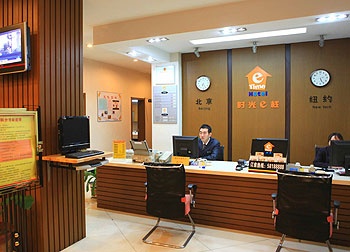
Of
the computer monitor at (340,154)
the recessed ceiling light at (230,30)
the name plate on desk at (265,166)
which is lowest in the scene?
the name plate on desk at (265,166)

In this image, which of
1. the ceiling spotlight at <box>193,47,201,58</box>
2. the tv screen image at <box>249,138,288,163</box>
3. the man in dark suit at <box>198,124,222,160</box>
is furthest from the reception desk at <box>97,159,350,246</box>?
the ceiling spotlight at <box>193,47,201,58</box>

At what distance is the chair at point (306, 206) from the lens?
2.62 meters

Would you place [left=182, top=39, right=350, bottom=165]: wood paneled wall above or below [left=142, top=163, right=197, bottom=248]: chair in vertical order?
above

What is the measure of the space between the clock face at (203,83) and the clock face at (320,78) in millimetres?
2053

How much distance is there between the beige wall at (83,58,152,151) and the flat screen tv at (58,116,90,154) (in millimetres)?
4167

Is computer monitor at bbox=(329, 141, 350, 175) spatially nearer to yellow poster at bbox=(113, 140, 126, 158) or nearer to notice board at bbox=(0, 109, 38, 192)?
yellow poster at bbox=(113, 140, 126, 158)

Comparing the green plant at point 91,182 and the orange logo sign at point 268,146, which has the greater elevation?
the orange logo sign at point 268,146

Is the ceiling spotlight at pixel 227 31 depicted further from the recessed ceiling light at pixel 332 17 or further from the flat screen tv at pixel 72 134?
the flat screen tv at pixel 72 134

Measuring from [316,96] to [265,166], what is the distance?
264 centimetres

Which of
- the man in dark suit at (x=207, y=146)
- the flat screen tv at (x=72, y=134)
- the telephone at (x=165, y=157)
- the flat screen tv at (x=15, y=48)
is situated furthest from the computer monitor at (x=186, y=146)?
the flat screen tv at (x=15, y=48)

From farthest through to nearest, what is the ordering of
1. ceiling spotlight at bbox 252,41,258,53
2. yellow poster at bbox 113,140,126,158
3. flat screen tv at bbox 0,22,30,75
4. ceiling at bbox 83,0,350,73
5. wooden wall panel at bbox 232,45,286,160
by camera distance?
wooden wall panel at bbox 232,45,286,160 < ceiling spotlight at bbox 252,41,258,53 < yellow poster at bbox 113,140,126,158 < ceiling at bbox 83,0,350,73 < flat screen tv at bbox 0,22,30,75

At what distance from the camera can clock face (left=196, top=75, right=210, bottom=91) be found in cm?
604

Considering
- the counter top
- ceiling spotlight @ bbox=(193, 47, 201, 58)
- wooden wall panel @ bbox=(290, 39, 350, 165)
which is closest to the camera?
the counter top

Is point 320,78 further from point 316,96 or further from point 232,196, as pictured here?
point 232,196
